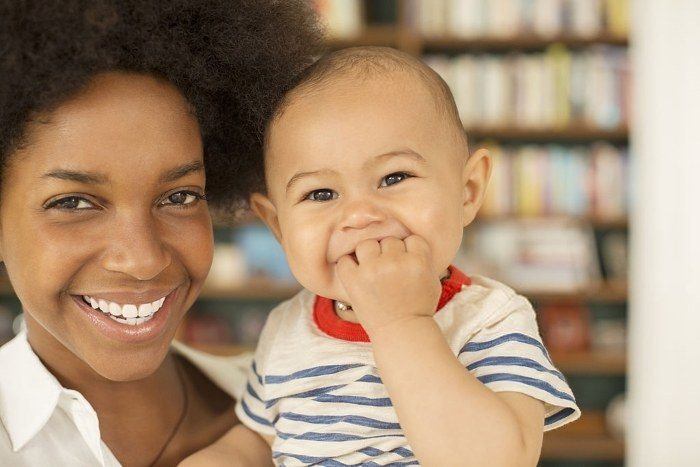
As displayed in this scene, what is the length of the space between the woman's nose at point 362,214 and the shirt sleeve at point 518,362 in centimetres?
20

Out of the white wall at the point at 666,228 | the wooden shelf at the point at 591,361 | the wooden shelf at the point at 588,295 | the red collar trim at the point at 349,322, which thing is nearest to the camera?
the red collar trim at the point at 349,322

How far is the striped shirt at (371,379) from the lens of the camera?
3.24 feet

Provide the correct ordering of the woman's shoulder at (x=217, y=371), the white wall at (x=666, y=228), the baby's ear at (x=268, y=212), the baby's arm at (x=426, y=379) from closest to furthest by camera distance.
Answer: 1. the baby's arm at (x=426, y=379)
2. the baby's ear at (x=268, y=212)
3. the woman's shoulder at (x=217, y=371)
4. the white wall at (x=666, y=228)

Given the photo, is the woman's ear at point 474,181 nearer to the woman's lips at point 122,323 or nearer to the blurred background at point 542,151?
the woman's lips at point 122,323

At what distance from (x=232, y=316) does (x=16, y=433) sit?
3555 mm

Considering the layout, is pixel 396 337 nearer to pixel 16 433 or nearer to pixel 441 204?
pixel 441 204

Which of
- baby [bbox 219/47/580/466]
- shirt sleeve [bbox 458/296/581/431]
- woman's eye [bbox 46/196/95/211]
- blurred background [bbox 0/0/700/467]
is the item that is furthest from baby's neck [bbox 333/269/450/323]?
blurred background [bbox 0/0/700/467]

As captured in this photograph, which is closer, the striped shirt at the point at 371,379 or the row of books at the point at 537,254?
the striped shirt at the point at 371,379

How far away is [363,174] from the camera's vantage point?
1.01 metres

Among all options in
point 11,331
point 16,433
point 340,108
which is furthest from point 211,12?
point 11,331

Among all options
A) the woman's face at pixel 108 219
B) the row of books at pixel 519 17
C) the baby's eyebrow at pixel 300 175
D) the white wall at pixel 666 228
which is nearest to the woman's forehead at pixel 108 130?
the woman's face at pixel 108 219

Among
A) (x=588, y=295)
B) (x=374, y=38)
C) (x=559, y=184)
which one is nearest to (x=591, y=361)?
(x=588, y=295)

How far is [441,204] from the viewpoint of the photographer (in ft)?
3.34

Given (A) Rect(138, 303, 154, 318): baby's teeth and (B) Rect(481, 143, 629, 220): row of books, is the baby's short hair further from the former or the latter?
(B) Rect(481, 143, 629, 220): row of books
